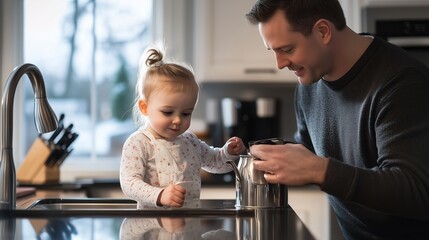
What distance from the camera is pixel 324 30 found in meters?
2.16

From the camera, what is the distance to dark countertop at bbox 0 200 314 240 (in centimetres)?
155

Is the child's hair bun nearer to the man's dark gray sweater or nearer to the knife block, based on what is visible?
the man's dark gray sweater

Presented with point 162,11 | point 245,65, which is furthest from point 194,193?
point 162,11

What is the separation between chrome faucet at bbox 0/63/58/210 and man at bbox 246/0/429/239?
534 millimetres

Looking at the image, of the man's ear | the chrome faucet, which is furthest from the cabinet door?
the chrome faucet

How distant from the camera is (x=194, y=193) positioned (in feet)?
6.77

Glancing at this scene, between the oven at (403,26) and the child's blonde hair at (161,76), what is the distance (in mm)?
1972

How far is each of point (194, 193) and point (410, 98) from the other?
0.62 meters

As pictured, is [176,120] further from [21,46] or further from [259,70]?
[21,46]

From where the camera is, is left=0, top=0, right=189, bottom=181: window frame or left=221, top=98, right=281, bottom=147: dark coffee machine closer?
left=221, top=98, right=281, bottom=147: dark coffee machine

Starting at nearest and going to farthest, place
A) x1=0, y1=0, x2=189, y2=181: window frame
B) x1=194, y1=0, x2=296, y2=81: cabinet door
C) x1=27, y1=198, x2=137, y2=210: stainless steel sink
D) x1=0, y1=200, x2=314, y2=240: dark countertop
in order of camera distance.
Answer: x1=0, y1=200, x2=314, y2=240: dark countertop → x1=27, y1=198, x2=137, y2=210: stainless steel sink → x1=194, y1=0, x2=296, y2=81: cabinet door → x1=0, y1=0, x2=189, y2=181: window frame

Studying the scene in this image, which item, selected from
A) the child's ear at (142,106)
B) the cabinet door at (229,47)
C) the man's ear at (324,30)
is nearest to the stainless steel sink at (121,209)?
the child's ear at (142,106)

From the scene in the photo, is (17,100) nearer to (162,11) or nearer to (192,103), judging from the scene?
(162,11)

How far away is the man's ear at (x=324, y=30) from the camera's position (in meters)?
2.14
